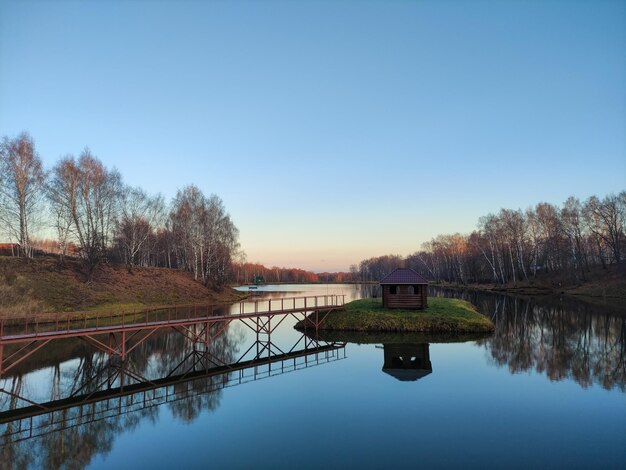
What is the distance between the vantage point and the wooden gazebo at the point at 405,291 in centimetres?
3306

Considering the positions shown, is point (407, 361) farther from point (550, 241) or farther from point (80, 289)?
point (550, 241)

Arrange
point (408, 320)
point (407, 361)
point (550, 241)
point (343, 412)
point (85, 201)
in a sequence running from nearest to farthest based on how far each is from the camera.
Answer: point (343, 412), point (407, 361), point (408, 320), point (85, 201), point (550, 241)

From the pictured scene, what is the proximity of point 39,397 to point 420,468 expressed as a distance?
50.0ft

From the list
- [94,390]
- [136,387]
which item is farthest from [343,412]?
[94,390]

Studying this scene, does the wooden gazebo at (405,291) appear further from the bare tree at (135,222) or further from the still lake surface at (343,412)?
the bare tree at (135,222)

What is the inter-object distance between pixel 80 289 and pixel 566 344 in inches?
1775

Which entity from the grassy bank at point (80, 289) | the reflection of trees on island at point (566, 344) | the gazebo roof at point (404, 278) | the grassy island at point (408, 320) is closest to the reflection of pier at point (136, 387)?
the grassy island at point (408, 320)

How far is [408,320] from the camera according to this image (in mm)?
30141

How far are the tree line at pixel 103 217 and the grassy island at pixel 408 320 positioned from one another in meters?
31.6

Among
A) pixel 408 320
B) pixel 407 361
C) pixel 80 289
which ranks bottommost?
pixel 407 361

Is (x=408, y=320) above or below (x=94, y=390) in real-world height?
above

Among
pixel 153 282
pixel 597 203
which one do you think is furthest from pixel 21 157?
pixel 597 203

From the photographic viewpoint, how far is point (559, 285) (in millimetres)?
70875

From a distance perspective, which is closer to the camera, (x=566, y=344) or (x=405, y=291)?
(x=566, y=344)
